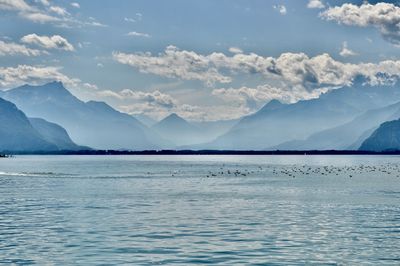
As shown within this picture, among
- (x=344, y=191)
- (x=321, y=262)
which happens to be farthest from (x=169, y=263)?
(x=344, y=191)

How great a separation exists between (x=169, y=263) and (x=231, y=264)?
15.0 feet

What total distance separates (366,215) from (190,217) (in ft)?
71.2

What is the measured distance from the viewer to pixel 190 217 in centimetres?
7356

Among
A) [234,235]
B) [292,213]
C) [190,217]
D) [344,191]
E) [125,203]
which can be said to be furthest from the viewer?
[344,191]

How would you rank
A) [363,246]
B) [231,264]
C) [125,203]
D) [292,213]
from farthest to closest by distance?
[125,203] → [292,213] → [363,246] → [231,264]

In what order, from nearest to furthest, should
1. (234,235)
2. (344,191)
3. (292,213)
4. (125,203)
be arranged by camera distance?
(234,235)
(292,213)
(125,203)
(344,191)

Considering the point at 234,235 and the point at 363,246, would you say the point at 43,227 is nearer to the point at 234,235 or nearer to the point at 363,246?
the point at 234,235

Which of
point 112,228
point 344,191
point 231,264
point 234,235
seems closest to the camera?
point 231,264

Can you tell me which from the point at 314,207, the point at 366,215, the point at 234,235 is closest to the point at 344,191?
the point at 314,207

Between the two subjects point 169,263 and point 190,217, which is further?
point 190,217

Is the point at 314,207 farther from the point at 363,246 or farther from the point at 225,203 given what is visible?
the point at 363,246

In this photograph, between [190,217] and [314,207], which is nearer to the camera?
[190,217]

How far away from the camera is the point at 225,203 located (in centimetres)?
9219

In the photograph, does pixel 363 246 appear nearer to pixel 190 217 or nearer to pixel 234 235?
pixel 234 235
